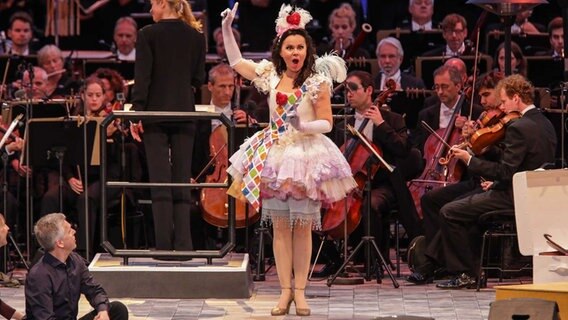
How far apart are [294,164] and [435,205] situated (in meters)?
2.07

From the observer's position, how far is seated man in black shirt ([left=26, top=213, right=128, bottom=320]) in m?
6.83

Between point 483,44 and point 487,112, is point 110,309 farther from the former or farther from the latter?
point 483,44

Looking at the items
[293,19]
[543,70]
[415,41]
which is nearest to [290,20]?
[293,19]

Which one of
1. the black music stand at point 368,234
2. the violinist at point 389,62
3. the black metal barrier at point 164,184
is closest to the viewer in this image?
the black metal barrier at point 164,184

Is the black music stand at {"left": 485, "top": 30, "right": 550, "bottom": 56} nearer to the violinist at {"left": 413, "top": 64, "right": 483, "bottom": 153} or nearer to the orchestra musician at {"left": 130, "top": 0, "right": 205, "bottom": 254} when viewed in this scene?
the violinist at {"left": 413, "top": 64, "right": 483, "bottom": 153}

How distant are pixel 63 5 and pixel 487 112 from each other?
6.76 metres

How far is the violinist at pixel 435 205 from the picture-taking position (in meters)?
9.71

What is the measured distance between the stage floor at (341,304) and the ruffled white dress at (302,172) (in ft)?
2.04

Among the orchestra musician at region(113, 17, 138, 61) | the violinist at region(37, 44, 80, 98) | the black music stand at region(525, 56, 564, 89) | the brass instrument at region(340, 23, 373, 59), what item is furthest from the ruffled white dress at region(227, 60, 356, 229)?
the orchestra musician at region(113, 17, 138, 61)

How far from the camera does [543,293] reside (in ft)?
22.9

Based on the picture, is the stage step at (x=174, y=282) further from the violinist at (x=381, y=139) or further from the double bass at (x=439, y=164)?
the double bass at (x=439, y=164)

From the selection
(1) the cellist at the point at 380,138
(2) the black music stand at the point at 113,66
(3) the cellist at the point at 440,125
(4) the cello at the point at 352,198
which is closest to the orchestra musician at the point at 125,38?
(2) the black music stand at the point at 113,66

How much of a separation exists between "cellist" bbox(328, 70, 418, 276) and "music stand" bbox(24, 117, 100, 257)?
Answer: 5.98ft

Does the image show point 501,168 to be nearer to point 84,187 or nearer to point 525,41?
point 84,187
